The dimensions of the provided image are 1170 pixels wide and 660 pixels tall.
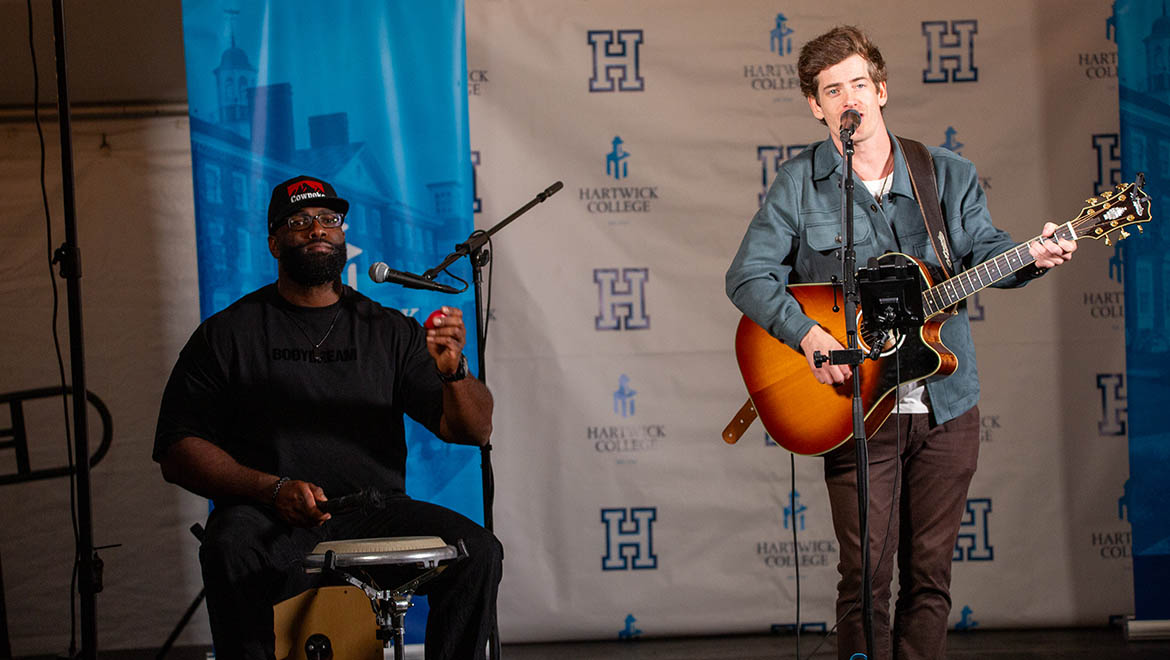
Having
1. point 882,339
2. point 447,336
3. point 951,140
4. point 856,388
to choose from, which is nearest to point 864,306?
point 882,339

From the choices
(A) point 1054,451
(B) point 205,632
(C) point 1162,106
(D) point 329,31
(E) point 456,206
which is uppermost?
(D) point 329,31

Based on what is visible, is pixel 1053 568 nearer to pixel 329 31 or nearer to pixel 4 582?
pixel 329 31

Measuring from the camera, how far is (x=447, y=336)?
102 inches

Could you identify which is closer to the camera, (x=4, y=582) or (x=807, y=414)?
(x=807, y=414)

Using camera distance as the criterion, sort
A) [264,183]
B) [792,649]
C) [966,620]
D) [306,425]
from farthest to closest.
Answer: [966,620], [792,649], [264,183], [306,425]

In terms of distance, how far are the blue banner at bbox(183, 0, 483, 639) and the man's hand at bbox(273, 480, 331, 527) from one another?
1.14m

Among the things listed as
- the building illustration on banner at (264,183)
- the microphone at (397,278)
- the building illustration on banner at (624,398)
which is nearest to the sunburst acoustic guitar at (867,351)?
the microphone at (397,278)

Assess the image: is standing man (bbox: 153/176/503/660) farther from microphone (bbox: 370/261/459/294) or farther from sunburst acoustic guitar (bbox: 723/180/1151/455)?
sunburst acoustic guitar (bbox: 723/180/1151/455)

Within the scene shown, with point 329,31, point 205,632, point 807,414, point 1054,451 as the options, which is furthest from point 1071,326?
point 205,632

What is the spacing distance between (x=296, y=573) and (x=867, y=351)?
161 cm

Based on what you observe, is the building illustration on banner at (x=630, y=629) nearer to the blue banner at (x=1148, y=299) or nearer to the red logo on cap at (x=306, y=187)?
the blue banner at (x=1148, y=299)

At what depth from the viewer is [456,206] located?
3.71m

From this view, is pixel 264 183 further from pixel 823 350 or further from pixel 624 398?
pixel 823 350

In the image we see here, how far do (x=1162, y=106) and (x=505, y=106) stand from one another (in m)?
2.51
